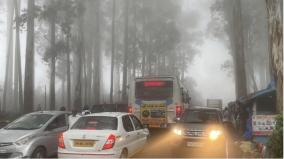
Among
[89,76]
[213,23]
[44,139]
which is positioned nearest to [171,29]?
[213,23]

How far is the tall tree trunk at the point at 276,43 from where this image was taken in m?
11.5

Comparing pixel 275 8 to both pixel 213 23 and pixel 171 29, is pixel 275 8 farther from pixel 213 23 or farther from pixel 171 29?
pixel 171 29

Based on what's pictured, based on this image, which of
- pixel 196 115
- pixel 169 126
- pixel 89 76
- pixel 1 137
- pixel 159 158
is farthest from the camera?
pixel 89 76

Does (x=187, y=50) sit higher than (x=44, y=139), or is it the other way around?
→ (x=187, y=50)

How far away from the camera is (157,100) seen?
62.0 ft

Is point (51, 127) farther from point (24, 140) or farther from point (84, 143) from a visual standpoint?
point (84, 143)

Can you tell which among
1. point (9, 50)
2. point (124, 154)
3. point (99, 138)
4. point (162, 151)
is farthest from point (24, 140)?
point (9, 50)

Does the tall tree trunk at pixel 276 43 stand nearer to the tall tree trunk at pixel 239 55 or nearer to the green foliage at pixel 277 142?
the green foliage at pixel 277 142

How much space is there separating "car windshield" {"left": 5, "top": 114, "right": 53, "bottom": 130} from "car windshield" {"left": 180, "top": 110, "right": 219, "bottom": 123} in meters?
4.81

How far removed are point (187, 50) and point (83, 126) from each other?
6638 centimetres

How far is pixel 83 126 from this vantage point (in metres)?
10.7

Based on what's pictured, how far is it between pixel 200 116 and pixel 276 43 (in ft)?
12.7

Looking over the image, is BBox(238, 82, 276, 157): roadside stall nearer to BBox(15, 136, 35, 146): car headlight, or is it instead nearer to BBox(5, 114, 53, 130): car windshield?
BBox(5, 114, 53, 130): car windshield

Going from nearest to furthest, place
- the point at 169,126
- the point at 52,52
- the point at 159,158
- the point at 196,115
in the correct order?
the point at 159,158 → the point at 196,115 → the point at 169,126 → the point at 52,52
